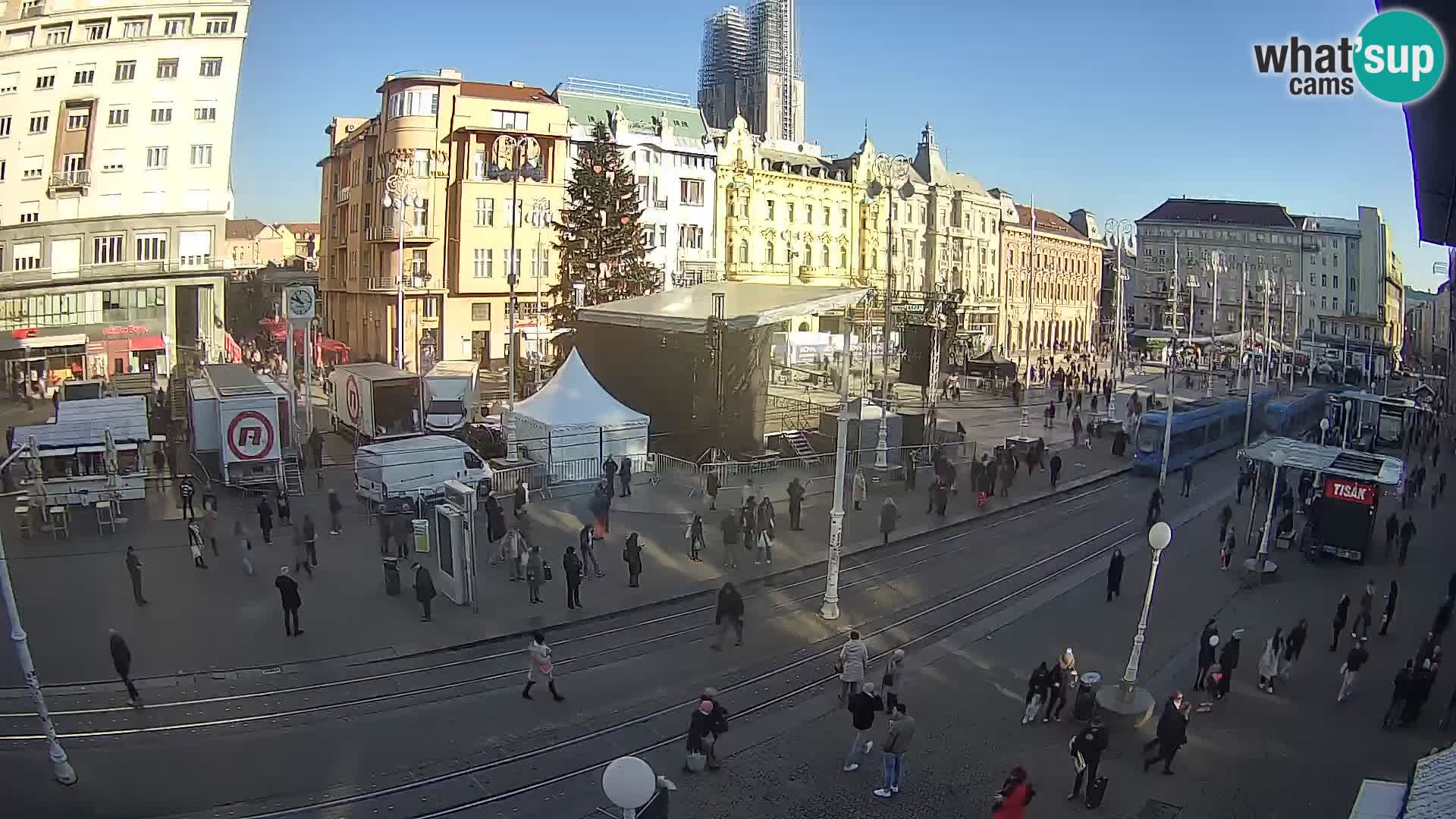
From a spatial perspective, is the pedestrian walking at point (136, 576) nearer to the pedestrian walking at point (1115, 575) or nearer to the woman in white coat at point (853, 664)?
the woman in white coat at point (853, 664)

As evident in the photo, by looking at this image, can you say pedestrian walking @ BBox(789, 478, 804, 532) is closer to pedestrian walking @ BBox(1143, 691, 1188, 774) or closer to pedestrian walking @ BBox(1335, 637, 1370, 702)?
pedestrian walking @ BBox(1335, 637, 1370, 702)

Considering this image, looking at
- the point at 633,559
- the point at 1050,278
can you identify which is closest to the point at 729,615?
the point at 633,559

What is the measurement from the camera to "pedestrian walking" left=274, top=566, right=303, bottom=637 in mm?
14266

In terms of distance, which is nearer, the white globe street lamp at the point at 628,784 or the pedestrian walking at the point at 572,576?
the white globe street lamp at the point at 628,784

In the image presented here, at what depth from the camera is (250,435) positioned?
23.8 meters

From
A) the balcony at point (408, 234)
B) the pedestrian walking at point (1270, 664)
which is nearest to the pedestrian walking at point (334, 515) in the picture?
the pedestrian walking at point (1270, 664)

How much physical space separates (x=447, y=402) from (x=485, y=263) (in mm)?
24073

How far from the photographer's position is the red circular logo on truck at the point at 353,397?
31.5 m

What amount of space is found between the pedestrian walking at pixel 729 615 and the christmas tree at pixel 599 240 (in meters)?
32.0

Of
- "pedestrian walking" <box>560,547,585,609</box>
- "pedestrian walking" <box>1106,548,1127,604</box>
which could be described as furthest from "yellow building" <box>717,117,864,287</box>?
"pedestrian walking" <box>560,547,585,609</box>

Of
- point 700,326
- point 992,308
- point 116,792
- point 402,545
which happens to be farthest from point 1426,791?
point 992,308

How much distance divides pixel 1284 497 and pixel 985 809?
60.2ft

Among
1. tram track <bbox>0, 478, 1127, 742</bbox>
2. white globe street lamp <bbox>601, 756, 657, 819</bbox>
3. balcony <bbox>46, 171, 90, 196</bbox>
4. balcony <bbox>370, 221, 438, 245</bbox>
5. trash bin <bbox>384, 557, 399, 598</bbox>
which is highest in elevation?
balcony <bbox>370, 221, 438, 245</bbox>

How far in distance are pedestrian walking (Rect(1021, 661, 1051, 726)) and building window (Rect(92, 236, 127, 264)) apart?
19849mm
